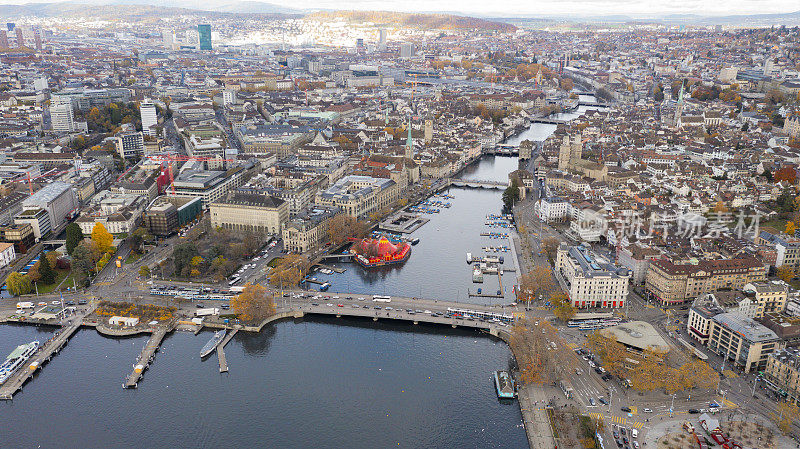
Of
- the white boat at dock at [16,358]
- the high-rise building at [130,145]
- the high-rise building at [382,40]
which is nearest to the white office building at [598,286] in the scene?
the white boat at dock at [16,358]

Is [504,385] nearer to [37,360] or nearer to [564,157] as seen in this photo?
[37,360]

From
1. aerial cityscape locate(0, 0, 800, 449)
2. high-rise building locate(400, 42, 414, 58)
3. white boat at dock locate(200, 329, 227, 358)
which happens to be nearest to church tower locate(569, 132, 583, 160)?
aerial cityscape locate(0, 0, 800, 449)

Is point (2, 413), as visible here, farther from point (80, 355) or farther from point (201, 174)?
point (201, 174)

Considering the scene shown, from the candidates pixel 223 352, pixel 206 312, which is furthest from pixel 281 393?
pixel 206 312

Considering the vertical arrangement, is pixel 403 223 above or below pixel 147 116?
below

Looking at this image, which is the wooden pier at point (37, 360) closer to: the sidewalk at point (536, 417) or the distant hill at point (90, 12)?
the sidewalk at point (536, 417)

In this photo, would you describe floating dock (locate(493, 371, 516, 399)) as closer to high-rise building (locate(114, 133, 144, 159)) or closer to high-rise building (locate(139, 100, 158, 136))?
high-rise building (locate(114, 133, 144, 159))

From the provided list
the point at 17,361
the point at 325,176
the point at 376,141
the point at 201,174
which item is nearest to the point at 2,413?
the point at 17,361
